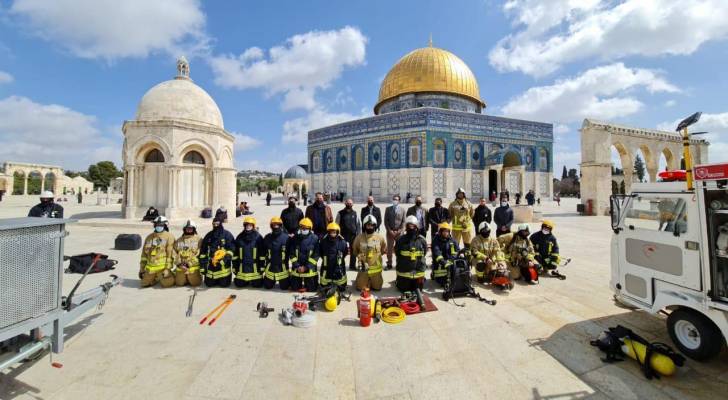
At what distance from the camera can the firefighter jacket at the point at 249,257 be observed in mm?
5348

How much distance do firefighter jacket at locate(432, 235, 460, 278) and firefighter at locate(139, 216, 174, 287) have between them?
15.6 ft

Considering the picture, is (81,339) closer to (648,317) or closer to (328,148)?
(648,317)

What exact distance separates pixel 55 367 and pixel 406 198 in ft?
88.4

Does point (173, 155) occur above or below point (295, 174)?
below

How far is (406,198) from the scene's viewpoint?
94.6ft

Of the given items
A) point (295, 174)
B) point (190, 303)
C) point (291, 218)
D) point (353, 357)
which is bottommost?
point (353, 357)

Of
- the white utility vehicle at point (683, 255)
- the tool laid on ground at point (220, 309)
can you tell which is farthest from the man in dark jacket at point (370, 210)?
the white utility vehicle at point (683, 255)

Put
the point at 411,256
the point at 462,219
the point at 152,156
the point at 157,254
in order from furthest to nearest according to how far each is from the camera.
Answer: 1. the point at 152,156
2. the point at 462,219
3. the point at 157,254
4. the point at 411,256

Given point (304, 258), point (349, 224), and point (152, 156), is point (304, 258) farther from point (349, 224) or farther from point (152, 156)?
point (152, 156)

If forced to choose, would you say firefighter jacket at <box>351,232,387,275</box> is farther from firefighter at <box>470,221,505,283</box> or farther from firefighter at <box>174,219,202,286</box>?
firefighter at <box>174,219,202,286</box>

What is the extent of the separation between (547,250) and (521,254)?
0.75 m

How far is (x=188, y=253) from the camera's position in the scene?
17.8 ft

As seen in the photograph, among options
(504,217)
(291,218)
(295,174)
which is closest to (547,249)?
A: (504,217)

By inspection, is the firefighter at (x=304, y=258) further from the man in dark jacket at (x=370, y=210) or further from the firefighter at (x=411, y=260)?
the man in dark jacket at (x=370, y=210)
